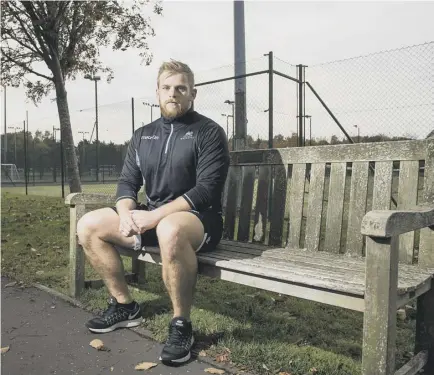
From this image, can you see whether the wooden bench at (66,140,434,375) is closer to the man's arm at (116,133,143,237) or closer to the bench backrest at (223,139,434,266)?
the bench backrest at (223,139,434,266)

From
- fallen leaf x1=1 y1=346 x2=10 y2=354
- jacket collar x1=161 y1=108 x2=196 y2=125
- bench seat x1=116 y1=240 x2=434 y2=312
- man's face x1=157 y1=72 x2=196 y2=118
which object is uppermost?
man's face x1=157 y1=72 x2=196 y2=118

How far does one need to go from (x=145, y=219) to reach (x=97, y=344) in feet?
2.60

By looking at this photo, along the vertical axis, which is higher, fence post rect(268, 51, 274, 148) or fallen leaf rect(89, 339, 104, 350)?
fence post rect(268, 51, 274, 148)

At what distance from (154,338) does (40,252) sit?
3051 millimetres

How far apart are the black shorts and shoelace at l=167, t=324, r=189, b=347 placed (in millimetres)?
470

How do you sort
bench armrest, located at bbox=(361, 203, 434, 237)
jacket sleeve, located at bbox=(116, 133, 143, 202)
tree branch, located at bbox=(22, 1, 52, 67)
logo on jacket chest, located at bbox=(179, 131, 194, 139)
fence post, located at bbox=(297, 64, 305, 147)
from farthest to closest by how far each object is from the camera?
tree branch, located at bbox=(22, 1, 52, 67) → fence post, located at bbox=(297, 64, 305, 147) → jacket sleeve, located at bbox=(116, 133, 143, 202) → logo on jacket chest, located at bbox=(179, 131, 194, 139) → bench armrest, located at bbox=(361, 203, 434, 237)

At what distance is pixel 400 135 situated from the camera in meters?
6.65

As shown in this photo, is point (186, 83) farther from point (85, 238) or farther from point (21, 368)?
point (21, 368)

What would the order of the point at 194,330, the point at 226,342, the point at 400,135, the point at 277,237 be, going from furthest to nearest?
the point at 400,135
the point at 277,237
the point at 194,330
the point at 226,342

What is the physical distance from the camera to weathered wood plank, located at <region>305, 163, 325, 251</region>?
2.87 metres

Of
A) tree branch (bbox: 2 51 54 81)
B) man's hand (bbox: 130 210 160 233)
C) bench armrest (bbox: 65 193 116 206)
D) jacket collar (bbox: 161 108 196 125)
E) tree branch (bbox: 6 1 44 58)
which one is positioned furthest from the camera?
tree branch (bbox: 2 51 54 81)

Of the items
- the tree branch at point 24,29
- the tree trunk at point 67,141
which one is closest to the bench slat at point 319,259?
the tree trunk at point 67,141

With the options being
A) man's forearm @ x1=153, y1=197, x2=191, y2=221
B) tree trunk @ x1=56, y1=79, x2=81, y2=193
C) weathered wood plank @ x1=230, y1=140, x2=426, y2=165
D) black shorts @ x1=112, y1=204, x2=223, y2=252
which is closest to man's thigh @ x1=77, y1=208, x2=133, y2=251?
black shorts @ x1=112, y1=204, x2=223, y2=252

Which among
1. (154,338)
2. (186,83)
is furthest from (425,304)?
(186,83)
